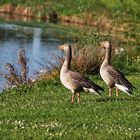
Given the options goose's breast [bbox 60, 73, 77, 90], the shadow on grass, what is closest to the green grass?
the shadow on grass

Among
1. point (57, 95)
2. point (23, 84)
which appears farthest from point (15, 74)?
point (57, 95)

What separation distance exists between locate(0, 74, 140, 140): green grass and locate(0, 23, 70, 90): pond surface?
48.0ft

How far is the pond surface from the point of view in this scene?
3848 cm

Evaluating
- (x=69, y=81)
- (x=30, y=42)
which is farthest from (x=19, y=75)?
(x=30, y=42)

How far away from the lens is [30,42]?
168ft

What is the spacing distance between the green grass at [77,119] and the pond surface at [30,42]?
14629 millimetres

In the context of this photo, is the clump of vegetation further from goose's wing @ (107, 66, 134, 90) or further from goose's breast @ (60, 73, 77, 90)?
goose's breast @ (60, 73, 77, 90)

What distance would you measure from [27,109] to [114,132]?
13.8ft

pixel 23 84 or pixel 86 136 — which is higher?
pixel 86 136

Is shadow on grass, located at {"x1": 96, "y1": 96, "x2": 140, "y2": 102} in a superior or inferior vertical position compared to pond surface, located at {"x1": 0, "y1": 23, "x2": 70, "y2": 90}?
superior

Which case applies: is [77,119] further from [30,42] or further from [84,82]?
[30,42]

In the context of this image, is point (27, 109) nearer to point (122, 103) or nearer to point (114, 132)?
point (122, 103)

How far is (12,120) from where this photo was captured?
44.4ft

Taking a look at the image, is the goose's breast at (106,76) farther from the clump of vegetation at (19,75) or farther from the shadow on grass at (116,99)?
the clump of vegetation at (19,75)
